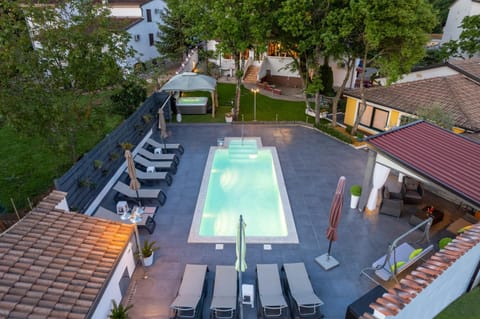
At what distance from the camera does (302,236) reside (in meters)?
10.9

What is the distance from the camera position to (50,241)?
25.0ft

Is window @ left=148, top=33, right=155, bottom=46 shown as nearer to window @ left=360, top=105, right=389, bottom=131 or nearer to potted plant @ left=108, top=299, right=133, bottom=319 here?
window @ left=360, top=105, right=389, bottom=131

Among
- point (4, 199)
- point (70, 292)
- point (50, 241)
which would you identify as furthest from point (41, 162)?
point (70, 292)

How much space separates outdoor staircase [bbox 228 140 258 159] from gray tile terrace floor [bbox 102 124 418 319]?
4.90 ft

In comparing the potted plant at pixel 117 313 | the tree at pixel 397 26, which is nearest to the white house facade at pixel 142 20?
the tree at pixel 397 26

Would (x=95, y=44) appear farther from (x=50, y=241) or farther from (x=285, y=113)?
(x=285, y=113)

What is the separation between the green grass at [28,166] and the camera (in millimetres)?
12836

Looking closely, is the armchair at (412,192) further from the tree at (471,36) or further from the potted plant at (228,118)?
the tree at (471,36)

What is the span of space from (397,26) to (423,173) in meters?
9.45

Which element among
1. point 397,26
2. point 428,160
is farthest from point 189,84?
point 428,160

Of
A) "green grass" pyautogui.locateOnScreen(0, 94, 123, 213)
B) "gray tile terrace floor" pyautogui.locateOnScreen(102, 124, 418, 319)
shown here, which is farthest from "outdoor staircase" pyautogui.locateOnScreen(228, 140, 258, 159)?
"green grass" pyautogui.locateOnScreen(0, 94, 123, 213)

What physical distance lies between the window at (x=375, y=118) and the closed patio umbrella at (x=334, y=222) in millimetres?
12156

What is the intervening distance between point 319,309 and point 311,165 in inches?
349

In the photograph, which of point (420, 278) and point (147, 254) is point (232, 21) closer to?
point (147, 254)
